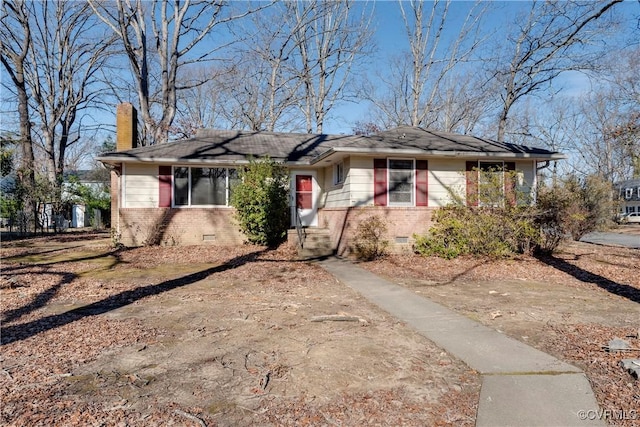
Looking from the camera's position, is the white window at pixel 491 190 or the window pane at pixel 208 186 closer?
the white window at pixel 491 190

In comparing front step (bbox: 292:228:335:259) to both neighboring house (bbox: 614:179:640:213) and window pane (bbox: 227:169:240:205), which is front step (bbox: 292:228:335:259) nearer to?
window pane (bbox: 227:169:240:205)

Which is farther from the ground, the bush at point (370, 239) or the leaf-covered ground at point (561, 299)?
the bush at point (370, 239)

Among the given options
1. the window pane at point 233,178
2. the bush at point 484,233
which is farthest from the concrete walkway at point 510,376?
the window pane at point 233,178

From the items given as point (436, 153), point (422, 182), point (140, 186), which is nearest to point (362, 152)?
point (436, 153)

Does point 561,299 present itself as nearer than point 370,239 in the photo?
Yes

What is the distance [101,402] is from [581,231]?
61.3 ft

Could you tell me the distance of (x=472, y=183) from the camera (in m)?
13.0

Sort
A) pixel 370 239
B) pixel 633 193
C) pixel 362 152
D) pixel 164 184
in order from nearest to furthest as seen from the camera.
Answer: pixel 362 152 → pixel 370 239 → pixel 164 184 → pixel 633 193

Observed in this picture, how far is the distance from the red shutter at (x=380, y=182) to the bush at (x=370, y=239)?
596 mm

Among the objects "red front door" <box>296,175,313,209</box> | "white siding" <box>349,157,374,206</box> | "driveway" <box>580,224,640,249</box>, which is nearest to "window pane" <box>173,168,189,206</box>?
"red front door" <box>296,175,313,209</box>

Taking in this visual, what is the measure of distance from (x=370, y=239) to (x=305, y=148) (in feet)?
21.4

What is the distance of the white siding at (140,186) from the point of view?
14.0 m

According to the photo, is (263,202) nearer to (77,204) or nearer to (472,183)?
(472,183)

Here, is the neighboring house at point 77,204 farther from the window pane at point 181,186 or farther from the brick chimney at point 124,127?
the window pane at point 181,186
